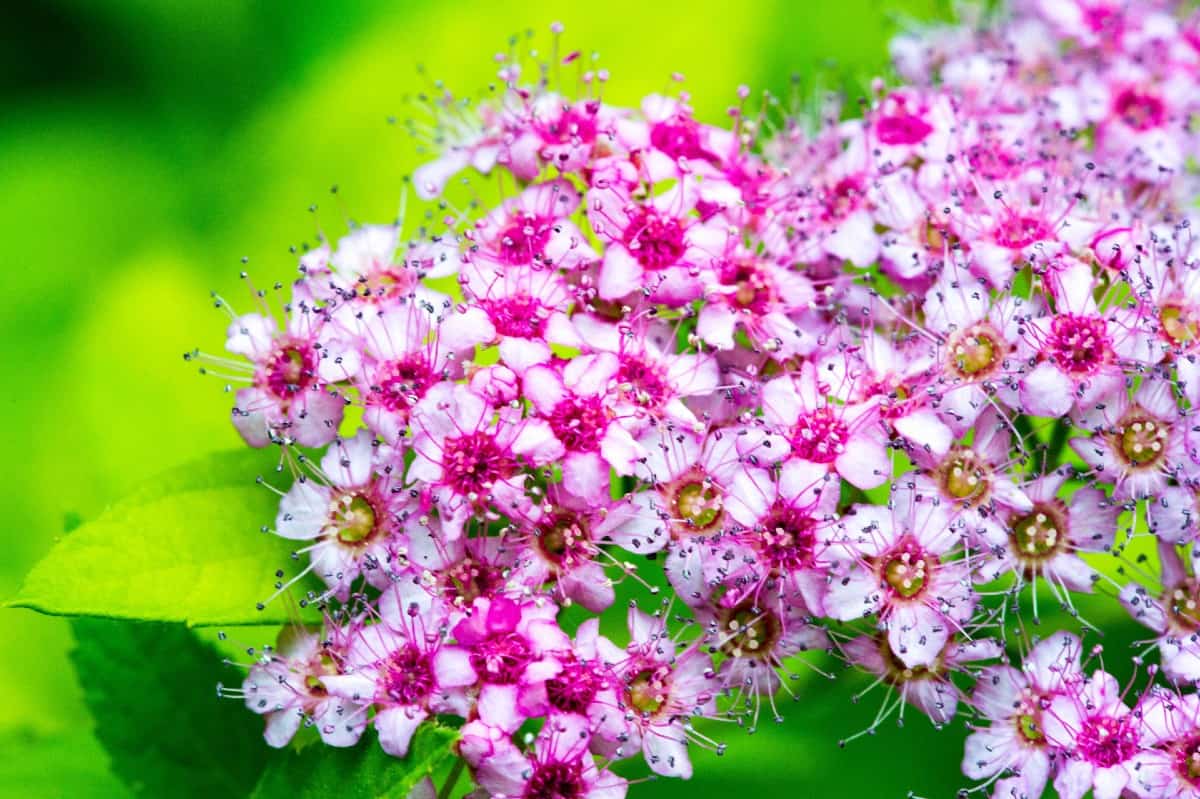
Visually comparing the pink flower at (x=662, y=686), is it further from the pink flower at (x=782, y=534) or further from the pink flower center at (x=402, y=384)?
the pink flower center at (x=402, y=384)

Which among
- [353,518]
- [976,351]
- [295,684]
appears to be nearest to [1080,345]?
[976,351]

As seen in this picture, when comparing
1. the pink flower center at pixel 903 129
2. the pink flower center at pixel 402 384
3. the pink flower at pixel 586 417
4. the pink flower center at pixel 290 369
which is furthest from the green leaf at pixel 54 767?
the pink flower center at pixel 903 129

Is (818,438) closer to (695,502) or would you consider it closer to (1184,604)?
(695,502)

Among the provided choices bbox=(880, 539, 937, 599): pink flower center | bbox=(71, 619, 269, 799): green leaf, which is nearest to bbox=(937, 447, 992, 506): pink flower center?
bbox=(880, 539, 937, 599): pink flower center

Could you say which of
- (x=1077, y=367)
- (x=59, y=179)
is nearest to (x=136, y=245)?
(x=59, y=179)

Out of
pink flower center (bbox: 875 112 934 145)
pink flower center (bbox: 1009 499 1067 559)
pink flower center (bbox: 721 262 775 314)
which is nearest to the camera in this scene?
pink flower center (bbox: 1009 499 1067 559)

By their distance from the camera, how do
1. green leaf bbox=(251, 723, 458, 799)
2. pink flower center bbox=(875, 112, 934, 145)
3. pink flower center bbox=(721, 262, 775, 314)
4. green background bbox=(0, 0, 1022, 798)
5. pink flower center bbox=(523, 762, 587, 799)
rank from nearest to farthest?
green leaf bbox=(251, 723, 458, 799), pink flower center bbox=(523, 762, 587, 799), pink flower center bbox=(721, 262, 775, 314), pink flower center bbox=(875, 112, 934, 145), green background bbox=(0, 0, 1022, 798)

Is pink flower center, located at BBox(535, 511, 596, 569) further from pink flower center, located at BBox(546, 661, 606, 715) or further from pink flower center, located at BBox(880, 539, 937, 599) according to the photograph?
pink flower center, located at BBox(880, 539, 937, 599)
